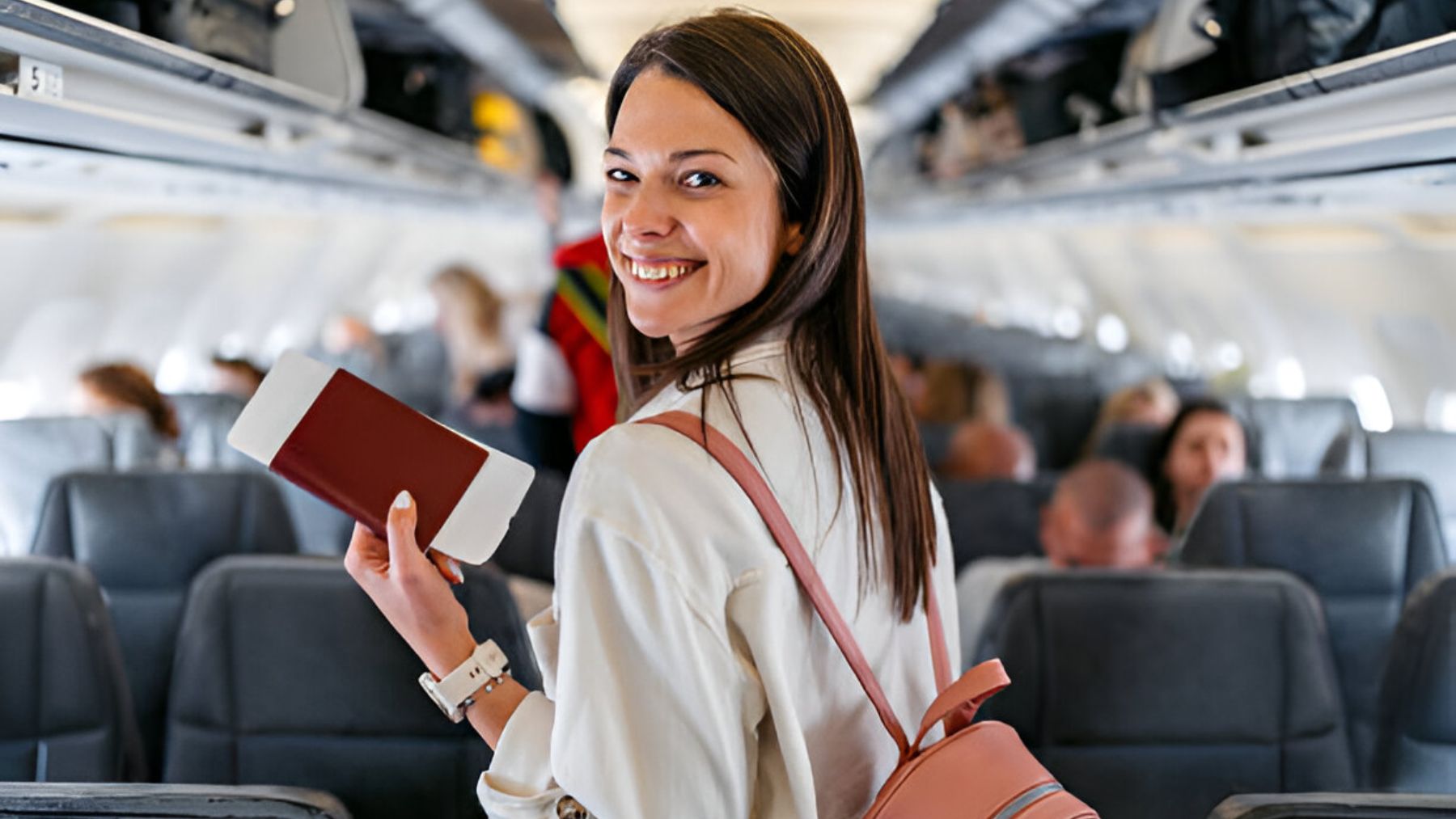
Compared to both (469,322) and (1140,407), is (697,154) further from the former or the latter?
(469,322)

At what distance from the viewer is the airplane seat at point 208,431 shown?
625 cm

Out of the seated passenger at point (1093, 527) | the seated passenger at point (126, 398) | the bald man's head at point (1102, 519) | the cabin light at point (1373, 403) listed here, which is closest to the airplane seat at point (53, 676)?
the seated passenger at point (1093, 527)

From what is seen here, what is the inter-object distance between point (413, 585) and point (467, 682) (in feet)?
0.39

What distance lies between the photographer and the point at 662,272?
1.51 metres

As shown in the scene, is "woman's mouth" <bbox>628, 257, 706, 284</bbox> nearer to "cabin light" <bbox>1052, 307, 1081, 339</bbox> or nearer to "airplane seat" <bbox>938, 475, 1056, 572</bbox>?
"airplane seat" <bbox>938, 475, 1056, 572</bbox>

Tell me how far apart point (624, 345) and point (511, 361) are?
21.6 ft

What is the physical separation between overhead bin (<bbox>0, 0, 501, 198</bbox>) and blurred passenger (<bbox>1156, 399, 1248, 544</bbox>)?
9.11 feet

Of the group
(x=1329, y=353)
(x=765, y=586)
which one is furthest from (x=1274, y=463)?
(x=765, y=586)

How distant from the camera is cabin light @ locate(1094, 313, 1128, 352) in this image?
13.4 meters

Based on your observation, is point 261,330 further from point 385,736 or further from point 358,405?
point 358,405

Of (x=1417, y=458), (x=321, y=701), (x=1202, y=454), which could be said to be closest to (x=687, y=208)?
(x=321, y=701)

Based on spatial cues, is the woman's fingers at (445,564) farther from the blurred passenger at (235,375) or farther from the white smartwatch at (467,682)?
the blurred passenger at (235,375)

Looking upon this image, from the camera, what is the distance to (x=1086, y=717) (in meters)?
2.46

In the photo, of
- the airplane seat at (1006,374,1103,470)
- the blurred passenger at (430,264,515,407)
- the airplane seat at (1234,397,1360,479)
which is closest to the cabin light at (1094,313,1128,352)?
the airplane seat at (1006,374,1103,470)
